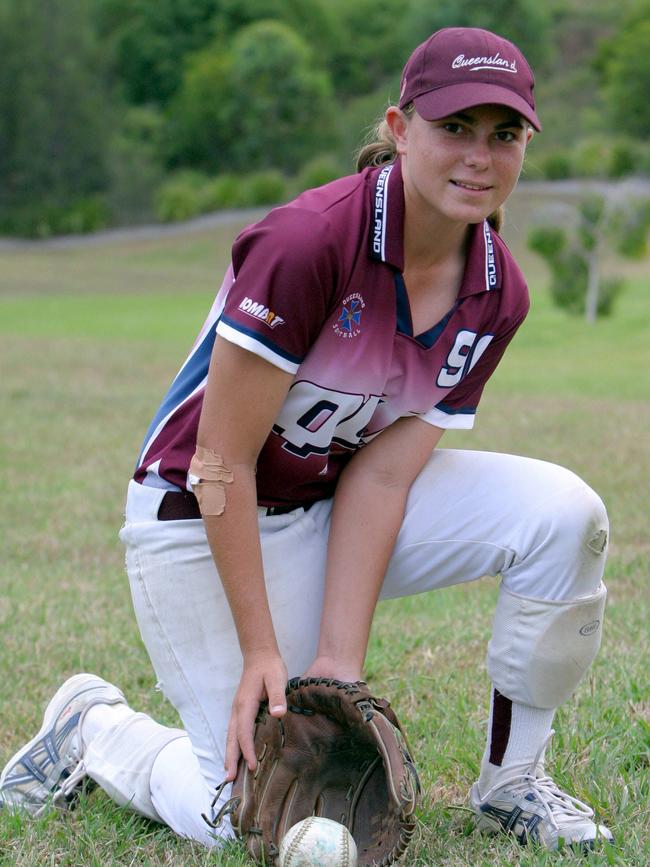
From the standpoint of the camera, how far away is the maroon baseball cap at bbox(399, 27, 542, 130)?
2.47 meters

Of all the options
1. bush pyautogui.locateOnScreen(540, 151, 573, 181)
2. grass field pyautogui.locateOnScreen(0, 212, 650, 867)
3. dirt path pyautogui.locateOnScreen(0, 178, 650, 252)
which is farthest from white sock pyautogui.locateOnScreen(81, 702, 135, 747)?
bush pyautogui.locateOnScreen(540, 151, 573, 181)

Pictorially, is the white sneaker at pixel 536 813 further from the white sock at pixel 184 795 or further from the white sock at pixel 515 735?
the white sock at pixel 184 795

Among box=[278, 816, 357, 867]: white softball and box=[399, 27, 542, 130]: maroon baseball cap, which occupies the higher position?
box=[399, 27, 542, 130]: maroon baseball cap

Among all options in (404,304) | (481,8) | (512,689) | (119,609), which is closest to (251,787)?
(512,689)

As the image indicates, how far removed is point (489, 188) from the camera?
2607 millimetres

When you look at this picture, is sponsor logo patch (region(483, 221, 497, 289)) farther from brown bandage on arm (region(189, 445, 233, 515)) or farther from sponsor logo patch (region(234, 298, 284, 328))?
brown bandage on arm (region(189, 445, 233, 515))

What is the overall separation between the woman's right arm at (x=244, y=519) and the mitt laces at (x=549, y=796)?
60 centimetres

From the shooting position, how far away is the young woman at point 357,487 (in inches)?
101

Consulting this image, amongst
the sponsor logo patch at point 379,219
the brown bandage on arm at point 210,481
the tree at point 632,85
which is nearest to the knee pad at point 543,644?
the brown bandage on arm at point 210,481

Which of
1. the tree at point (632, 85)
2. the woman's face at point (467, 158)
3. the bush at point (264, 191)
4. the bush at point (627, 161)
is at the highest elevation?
the woman's face at point (467, 158)

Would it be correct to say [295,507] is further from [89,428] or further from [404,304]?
[89,428]

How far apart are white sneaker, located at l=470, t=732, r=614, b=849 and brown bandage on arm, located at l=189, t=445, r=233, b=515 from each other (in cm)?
93

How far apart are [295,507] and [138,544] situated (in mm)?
390

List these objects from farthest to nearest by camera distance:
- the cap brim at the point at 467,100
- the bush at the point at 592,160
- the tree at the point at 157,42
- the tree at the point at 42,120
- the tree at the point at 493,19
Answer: the tree at the point at 157,42 → the tree at the point at 493,19 → the tree at the point at 42,120 → the bush at the point at 592,160 → the cap brim at the point at 467,100
